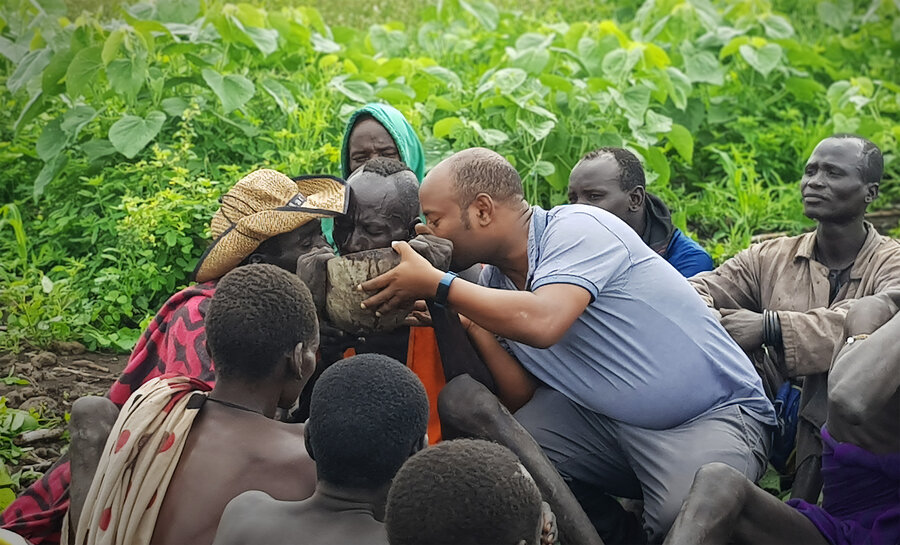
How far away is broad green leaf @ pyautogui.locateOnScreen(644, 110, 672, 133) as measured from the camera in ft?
22.1

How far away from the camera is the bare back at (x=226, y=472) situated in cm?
289

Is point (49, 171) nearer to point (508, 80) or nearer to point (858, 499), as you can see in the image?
point (508, 80)

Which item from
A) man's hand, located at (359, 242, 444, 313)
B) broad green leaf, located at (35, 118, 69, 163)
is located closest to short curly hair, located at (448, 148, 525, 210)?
man's hand, located at (359, 242, 444, 313)

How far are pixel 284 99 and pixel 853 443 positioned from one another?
430 centimetres

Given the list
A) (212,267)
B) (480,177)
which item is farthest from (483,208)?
(212,267)

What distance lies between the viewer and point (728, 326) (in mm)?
4324

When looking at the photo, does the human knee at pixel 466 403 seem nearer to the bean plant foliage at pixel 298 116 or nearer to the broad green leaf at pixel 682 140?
the bean plant foliage at pixel 298 116

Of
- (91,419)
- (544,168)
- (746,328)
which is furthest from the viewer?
(544,168)

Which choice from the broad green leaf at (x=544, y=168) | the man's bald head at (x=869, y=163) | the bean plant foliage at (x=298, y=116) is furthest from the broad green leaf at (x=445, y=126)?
the man's bald head at (x=869, y=163)

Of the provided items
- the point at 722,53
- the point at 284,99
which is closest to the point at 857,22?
the point at 722,53

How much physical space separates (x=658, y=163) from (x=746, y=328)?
255 centimetres

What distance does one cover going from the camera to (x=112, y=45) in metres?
6.05

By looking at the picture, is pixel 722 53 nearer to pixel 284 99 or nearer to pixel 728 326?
pixel 284 99

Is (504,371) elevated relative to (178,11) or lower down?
lower down
